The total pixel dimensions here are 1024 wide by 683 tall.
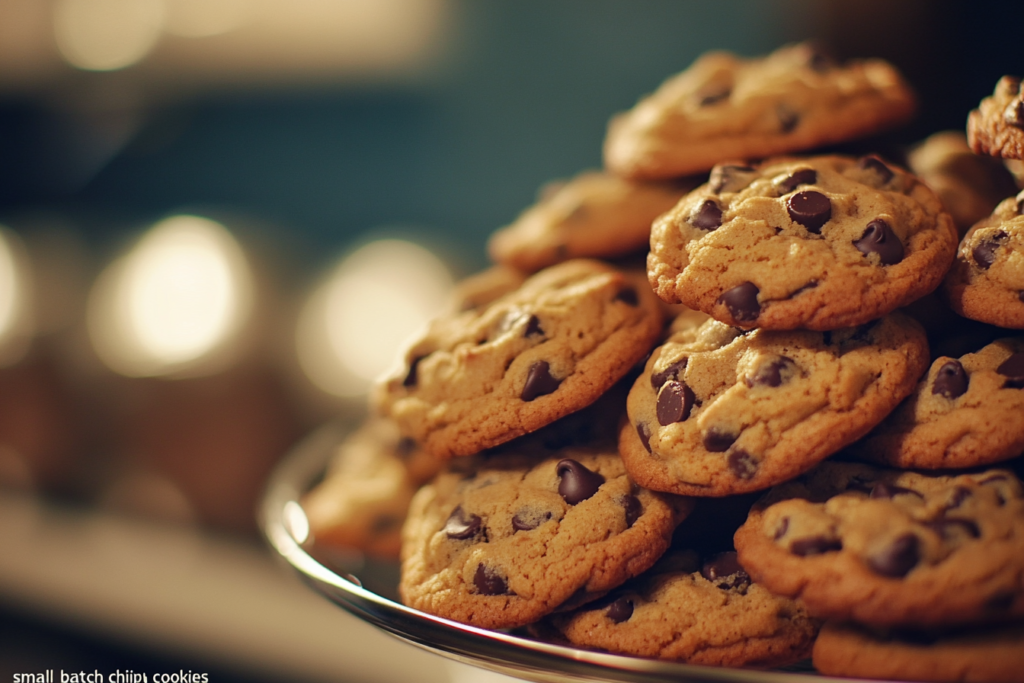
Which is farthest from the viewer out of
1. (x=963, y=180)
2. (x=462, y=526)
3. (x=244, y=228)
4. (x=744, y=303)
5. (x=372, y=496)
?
(x=244, y=228)

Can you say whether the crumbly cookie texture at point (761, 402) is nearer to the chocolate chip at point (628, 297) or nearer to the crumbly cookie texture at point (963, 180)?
the chocolate chip at point (628, 297)

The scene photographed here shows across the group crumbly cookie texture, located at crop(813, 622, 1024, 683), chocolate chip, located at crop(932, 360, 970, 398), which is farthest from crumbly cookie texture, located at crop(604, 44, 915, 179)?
crumbly cookie texture, located at crop(813, 622, 1024, 683)

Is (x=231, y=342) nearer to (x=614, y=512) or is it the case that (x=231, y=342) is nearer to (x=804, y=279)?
(x=614, y=512)

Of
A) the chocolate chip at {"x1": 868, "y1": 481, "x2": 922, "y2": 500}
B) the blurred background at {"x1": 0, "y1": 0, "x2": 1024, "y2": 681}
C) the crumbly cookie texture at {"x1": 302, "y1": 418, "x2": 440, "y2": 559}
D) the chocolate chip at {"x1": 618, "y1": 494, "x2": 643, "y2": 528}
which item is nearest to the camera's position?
the chocolate chip at {"x1": 868, "y1": 481, "x2": 922, "y2": 500}

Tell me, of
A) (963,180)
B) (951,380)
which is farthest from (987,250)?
(963,180)

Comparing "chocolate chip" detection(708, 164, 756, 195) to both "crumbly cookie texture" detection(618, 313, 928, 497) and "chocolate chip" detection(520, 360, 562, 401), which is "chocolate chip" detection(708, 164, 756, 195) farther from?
"chocolate chip" detection(520, 360, 562, 401)

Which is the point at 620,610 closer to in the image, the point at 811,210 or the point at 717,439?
the point at 717,439
